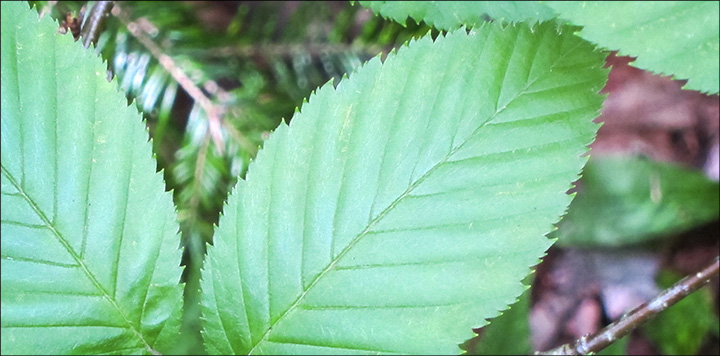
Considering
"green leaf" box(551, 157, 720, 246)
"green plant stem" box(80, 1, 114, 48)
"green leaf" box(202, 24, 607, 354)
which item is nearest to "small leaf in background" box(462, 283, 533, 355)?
"green leaf" box(551, 157, 720, 246)

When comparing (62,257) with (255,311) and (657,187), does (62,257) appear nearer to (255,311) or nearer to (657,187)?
(255,311)

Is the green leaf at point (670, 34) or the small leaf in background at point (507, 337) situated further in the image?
the small leaf in background at point (507, 337)

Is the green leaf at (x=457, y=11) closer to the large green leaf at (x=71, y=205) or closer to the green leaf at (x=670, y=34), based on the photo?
the green leaf at (x=670, y=34)

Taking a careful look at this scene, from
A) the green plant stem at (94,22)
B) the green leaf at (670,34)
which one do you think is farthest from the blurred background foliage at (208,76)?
the green leaf at (670,34)

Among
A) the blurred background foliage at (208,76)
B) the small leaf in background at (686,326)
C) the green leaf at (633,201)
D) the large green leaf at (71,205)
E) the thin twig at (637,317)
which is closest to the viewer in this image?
the large green leaf at (71,205)

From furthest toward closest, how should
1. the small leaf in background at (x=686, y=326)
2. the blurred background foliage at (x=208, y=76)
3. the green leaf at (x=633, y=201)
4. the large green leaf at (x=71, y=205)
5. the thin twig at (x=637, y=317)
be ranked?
the green leaf at (x=633, y=201), the small leaf in background at (x=686, y=326), the blurred background foliage at (x=208, y=76), the thin twig at (x=637, y=317), the large green leaf at (x=71, y=205)

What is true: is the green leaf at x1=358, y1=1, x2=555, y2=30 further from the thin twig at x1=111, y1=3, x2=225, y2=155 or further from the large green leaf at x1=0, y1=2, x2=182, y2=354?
the thin twig at x1=111, y1=3, x2=225, y2=155
